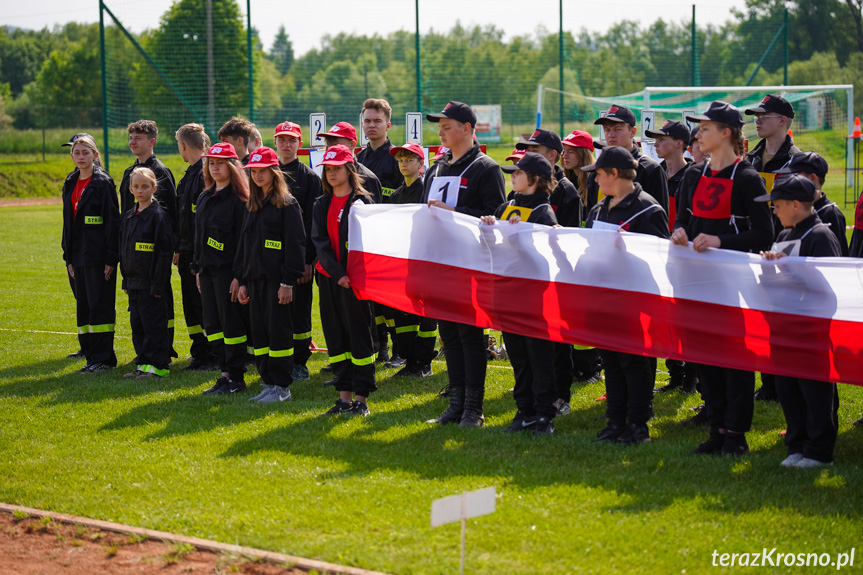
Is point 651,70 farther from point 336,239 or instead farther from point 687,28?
point 336,239

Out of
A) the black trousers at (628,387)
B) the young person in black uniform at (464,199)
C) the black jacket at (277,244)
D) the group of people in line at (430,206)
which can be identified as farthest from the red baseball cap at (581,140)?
the black jacket at (277,244)

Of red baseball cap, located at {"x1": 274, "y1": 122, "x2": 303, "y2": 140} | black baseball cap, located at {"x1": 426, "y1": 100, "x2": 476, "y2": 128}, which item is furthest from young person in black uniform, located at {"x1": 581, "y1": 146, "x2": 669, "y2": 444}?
red baseball cap, located at {"x1": 274, "y1": 122, "x2": 303, "y2": 140}

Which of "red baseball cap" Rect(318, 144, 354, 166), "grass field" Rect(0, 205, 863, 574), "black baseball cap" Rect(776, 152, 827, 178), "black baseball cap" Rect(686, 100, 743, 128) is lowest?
"grass field" Rect(0, 205, 863, 574)

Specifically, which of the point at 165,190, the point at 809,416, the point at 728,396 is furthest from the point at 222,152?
the point at 809,416

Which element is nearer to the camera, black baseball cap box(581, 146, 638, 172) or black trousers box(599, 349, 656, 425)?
black baseball cap box(581, 146, 638, 172)

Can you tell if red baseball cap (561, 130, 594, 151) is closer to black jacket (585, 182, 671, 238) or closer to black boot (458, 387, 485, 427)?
black jacket (585, 182, 671, 238)

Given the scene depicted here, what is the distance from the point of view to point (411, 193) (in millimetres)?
8906

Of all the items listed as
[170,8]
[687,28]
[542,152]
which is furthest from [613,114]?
[687,28]

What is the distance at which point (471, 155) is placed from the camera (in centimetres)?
728

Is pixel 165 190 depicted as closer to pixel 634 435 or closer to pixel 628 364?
pixel 628 364

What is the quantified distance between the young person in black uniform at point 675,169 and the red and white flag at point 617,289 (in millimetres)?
1906

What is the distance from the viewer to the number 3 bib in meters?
6.28

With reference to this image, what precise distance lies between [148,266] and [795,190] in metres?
6.08
